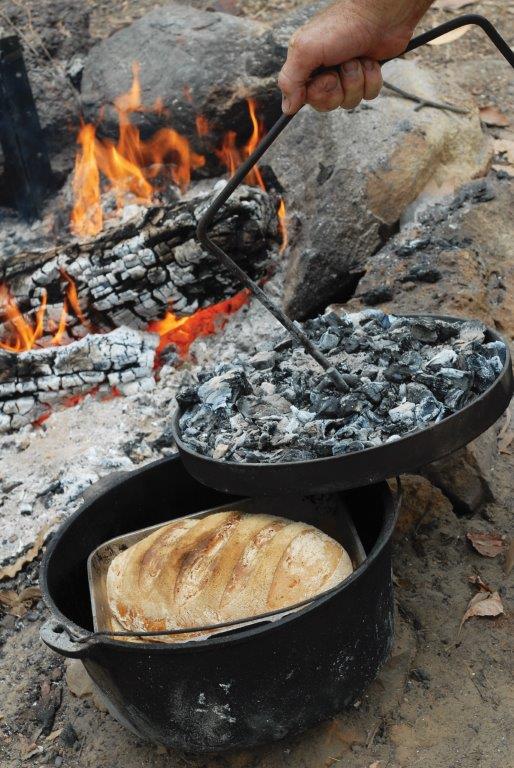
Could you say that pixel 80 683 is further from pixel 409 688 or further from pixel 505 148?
pixel 505 148

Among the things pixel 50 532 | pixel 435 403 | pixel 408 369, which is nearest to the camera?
pixel 435 403

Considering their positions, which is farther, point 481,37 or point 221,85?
point 481,37

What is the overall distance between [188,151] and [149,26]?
119cm

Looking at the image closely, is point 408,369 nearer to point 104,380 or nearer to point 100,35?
point 104,380

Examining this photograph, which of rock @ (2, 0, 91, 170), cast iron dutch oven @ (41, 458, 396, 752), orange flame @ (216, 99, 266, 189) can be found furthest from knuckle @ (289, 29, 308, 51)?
rock @ (2, 0, 91, 170)

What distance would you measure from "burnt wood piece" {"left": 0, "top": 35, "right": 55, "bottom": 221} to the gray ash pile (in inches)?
131

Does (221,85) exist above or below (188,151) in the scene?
above

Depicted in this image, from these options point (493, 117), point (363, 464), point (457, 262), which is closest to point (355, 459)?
point (363, 464)

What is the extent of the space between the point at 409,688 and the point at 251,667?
28.3 inches

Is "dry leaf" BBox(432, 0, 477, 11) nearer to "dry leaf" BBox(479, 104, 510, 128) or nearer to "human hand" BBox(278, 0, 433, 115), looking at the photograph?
"dry leaf" BBox(479, 104, 510, 128)

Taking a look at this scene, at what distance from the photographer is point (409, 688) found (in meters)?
2.51

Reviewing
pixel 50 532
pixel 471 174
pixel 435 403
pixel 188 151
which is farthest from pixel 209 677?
pixel 188 151

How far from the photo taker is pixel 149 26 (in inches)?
224

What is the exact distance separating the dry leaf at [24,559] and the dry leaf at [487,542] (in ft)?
5.78
